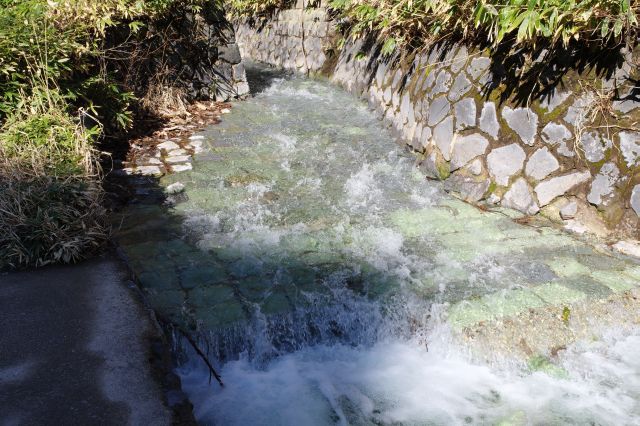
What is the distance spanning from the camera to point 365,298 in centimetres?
328

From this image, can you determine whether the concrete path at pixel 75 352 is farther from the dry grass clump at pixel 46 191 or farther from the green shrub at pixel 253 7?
the green shrub at pixel 253 7

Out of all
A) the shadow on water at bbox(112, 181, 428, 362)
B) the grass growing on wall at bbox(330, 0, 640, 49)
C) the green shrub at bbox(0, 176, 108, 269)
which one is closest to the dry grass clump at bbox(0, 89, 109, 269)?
the green shrub at bbox(0, 176, 108, 269)

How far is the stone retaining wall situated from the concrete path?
342 centimetres

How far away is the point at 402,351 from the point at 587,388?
3.58 ft

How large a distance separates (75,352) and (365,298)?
1.79m

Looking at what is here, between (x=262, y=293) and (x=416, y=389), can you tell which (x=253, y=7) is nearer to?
(x=262, y=293)

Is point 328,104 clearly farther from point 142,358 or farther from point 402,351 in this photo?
point 142,358

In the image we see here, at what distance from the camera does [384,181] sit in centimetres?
509

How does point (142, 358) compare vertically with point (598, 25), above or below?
below

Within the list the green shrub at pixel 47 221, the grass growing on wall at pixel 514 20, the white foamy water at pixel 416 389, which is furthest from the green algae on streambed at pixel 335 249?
the grass growing on wall at pixel 514 20

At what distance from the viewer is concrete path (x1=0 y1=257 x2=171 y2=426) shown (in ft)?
6.34

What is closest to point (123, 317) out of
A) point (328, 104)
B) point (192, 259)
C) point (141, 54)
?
point (192, 259)

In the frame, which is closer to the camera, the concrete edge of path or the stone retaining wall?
the concrete edge of path

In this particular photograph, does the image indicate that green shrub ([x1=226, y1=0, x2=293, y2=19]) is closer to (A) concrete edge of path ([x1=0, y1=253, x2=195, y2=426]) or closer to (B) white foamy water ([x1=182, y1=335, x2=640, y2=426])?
(A) concrete edge of path ([x1=0, y1=253, x2=195, y2=426])
